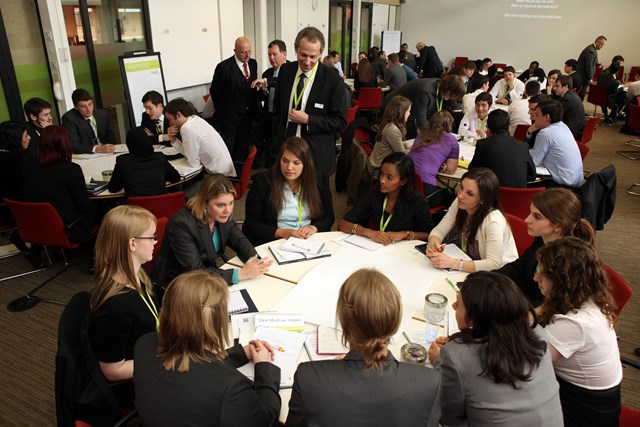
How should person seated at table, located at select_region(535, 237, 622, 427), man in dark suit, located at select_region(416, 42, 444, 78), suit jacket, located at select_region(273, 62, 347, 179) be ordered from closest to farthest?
1. person seated at table, located at select_region(535, 237, 622, 427)
2. suit jacket, located at select_region(273, 62, 347, 179)
3. man in dark suit, located at select_region(416, 42, 444, 78)

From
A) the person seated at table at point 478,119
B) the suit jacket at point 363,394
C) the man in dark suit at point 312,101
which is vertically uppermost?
the man in dark suit at point 312,101

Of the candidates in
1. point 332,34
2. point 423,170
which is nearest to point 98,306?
point 423,170

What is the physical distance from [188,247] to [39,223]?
5.36ft

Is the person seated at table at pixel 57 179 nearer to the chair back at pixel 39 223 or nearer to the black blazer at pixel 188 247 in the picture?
the chair back at pixel 39 223

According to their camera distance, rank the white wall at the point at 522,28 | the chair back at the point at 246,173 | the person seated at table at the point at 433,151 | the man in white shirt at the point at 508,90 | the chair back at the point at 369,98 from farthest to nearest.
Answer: the white wall at the point at 522,28
the chair back at the point at 369,98
the man in white shirt at the point at 508,90
the chair back at the point at 246,173
the person seated at table at the point at 433,151

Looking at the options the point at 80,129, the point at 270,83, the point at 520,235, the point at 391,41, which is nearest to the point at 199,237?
the point at 520,235

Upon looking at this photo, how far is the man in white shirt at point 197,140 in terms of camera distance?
14.3 ft

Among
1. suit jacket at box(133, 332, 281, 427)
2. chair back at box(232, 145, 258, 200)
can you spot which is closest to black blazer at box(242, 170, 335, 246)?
chair back at box(232, 145, 258, 200)

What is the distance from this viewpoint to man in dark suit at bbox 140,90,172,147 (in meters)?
5.09

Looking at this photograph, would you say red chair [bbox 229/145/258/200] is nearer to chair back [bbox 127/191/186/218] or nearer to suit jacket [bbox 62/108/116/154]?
chair back [bbox 127/191/186/218]

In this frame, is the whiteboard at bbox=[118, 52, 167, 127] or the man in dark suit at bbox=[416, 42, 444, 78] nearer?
the whiteboard at bbox=[118, 52, 167, 127]

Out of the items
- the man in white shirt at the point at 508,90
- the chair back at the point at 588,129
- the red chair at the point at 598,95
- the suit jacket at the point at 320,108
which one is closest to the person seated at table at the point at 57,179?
the suit jacket at the point at 320,108

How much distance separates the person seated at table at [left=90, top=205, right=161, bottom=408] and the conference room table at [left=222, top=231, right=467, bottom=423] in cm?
51

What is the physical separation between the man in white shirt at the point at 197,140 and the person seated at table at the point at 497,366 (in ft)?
10.8
